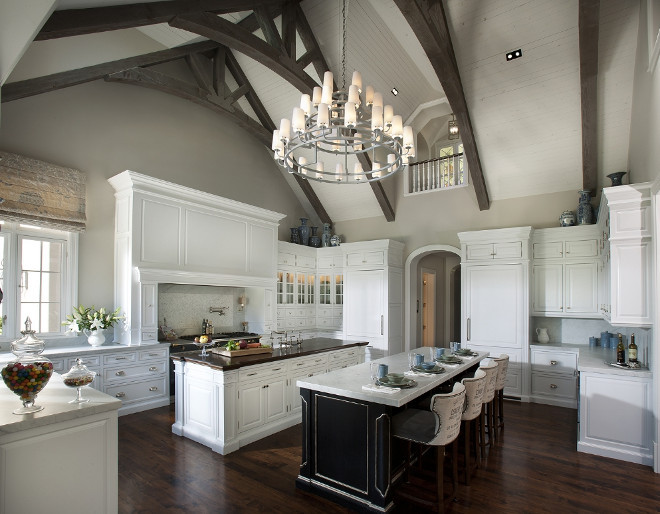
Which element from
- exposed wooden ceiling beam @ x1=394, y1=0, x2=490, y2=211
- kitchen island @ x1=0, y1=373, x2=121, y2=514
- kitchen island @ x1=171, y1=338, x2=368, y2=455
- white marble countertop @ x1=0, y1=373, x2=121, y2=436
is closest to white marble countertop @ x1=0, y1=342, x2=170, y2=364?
kitchen island @ x1=171, y1=338, x2=368, y2=455

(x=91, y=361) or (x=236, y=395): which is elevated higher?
(x=91, y=361)

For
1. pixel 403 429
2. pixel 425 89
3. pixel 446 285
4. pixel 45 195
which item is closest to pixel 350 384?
pixel 403 429

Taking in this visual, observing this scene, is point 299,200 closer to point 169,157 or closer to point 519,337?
point 169,157

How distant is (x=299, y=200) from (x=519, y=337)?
5.34m

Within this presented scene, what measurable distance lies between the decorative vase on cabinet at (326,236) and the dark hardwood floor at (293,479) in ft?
15.8

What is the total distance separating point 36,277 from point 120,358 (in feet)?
4.82

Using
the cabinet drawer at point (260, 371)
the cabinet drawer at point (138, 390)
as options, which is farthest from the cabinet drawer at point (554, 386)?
the cabinet drawer at point (138, 390)

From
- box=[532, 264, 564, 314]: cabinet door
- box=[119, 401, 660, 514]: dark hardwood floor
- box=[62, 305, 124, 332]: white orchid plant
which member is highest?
box=[532, 264, 564, 314]: cabinet door

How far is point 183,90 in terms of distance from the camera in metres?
6.23

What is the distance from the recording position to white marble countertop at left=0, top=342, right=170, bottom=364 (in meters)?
4.49

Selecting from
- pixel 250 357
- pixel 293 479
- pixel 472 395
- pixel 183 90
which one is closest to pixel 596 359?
pixel 472 395

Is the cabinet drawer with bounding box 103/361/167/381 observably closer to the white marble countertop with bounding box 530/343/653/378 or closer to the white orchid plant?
the white orchid plant

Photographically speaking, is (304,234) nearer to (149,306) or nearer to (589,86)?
(149,306)

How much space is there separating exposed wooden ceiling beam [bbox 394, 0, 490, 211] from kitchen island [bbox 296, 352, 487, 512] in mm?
3888
